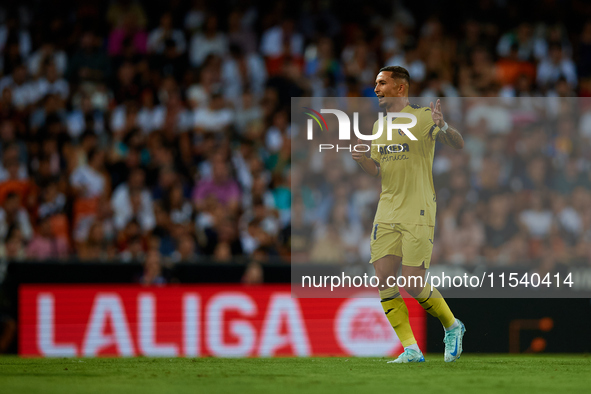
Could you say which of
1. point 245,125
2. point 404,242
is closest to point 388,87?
point 404,242

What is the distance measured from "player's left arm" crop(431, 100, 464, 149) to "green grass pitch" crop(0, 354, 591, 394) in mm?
1802

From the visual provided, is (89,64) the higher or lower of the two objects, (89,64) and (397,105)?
the higher

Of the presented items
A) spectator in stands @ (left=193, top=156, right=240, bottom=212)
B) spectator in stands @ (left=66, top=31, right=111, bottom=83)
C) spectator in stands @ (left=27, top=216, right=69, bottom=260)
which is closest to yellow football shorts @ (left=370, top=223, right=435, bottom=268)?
spectator in stands @ (left=193, top=156, right=240, bottom=212)

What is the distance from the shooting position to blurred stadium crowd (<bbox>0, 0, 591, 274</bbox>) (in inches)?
404

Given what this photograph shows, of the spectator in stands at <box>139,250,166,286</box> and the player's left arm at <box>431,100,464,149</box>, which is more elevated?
the player's left arm at <box>431,100,464,149</box>

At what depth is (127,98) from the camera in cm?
1298

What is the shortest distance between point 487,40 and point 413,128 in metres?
7.77

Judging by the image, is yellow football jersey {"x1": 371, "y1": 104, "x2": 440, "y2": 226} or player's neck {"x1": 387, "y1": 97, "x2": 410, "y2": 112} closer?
yellow football jersey {"x1": 371, "y1": 104, "x2": 440, "y2": 226}

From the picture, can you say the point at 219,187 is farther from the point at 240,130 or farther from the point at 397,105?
the point at 397,105

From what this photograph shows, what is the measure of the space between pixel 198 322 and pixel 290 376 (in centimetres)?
377

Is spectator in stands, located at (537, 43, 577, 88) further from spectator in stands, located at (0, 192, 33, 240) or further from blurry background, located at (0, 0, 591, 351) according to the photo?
spectator in stands, located at (0, 192, 33, 240)

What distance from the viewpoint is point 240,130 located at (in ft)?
40.4

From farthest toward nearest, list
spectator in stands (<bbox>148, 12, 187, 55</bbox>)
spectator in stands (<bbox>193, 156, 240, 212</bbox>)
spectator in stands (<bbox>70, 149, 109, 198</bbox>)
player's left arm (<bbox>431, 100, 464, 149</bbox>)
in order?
spectator in stands (<bbox>148, 12, 187, 55</bbox>)
spectator in stands (<bbox>70, 149, 109, 198</bbox>)
spectator in stands (<bbox>193, 156, 240, 212</bbox>)
player's left arm (<bbox>431, 100, 464, 149</bbox>)

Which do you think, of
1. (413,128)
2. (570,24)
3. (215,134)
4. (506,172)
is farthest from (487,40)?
(413,128)
